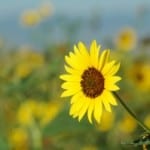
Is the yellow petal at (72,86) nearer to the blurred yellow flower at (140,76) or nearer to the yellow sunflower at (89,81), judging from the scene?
the yellow sunflower at (89,81)

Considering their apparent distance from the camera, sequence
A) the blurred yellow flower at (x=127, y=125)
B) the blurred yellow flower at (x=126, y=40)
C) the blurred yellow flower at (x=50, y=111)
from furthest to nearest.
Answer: the blurred yellow flower at (x=126, y=40)
the blurred yellow flower at (x=127, y=125)
the blurred yellow flower at (x=50, y=111)

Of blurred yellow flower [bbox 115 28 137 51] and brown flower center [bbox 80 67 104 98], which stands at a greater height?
blurred yellow flower [bbox 115 28 137 51]

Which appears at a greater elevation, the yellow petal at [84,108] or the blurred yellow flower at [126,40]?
the blurred yellow flower at [126,40]

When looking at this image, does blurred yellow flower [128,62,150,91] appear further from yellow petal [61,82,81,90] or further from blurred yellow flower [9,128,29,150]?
yellow petal [61,82,81,90]

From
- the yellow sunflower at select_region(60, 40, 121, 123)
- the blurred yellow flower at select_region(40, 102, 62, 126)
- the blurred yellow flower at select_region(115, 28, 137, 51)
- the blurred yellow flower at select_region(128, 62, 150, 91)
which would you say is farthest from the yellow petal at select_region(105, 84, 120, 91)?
the blurred yellow flower at select_region(115, 28, 137, 51)

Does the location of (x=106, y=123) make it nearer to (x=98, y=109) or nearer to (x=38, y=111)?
(x=38, y=111)

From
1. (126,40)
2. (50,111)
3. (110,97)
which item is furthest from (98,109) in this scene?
(126,40)

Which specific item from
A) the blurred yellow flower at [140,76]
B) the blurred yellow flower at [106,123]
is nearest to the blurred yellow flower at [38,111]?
the blurred yellow flower at [106,123]

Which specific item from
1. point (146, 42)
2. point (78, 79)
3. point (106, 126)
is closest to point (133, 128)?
point (106, 126)
